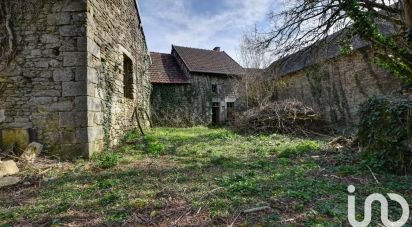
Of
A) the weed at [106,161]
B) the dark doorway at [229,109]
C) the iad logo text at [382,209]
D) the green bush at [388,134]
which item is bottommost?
the iad logo text at [382,209]

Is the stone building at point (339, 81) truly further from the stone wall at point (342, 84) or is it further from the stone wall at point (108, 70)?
the stone wall at point (108, 70)

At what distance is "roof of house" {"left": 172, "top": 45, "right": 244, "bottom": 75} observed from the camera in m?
18.5

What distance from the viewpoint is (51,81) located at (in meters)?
5.47

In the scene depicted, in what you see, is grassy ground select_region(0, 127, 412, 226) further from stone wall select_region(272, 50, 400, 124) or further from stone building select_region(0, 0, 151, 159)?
stone wall select_region(272, 50, 400, 124)

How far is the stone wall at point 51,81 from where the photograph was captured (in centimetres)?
545

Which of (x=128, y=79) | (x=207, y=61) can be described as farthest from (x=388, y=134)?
Result: (x=207, y=61)

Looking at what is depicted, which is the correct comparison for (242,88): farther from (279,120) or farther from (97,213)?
(97,213)

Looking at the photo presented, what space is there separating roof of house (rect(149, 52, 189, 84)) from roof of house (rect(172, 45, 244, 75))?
711 millimetres

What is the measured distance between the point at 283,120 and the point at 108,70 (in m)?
6.83

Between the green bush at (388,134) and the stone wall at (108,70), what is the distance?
550 centimetres

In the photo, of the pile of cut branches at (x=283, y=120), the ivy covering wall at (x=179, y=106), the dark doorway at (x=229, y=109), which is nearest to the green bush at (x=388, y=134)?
the pile of cut branches at (x=283, y=120)

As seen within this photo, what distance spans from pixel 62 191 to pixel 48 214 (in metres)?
0.83

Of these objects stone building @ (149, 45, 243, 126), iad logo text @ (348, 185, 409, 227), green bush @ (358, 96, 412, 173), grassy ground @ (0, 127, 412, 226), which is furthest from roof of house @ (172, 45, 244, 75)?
iad logo text @ (348, 185, 409, 227)

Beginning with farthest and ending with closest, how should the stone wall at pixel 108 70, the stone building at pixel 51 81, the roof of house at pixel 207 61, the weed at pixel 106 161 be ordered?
the roof of house at pixel 207 61
the stone wall at pixel 108 70
the stone building at pixel 51 81
the weed at pixel 106 161
